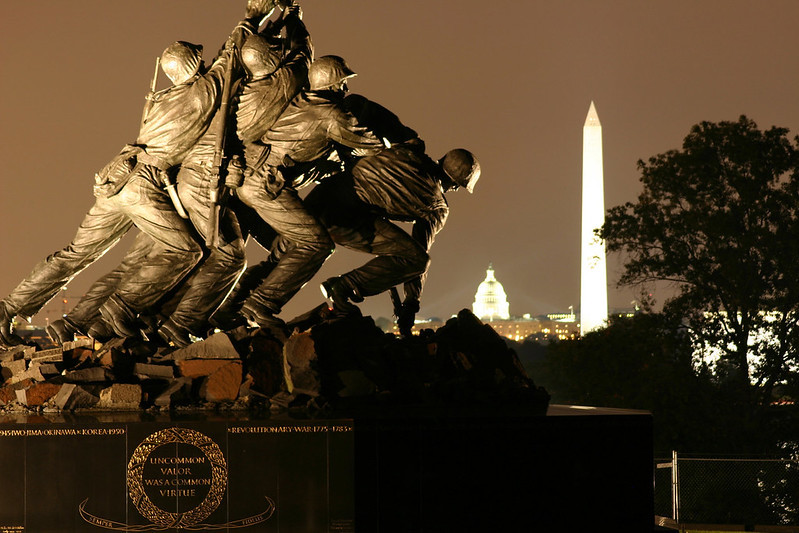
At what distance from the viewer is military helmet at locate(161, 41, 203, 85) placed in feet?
36.7

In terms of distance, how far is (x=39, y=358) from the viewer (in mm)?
10656

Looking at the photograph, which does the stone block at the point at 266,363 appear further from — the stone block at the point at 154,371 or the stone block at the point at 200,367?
the stone block at the point at 154,371

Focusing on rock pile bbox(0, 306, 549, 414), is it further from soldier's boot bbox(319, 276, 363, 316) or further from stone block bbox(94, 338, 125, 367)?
soldier's boot bbox(319, 276, 363, 316)

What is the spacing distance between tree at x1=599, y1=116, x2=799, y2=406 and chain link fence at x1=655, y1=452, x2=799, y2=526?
7.60 ft

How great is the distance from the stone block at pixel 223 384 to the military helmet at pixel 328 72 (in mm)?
2652

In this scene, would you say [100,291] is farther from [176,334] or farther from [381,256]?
[381,256]

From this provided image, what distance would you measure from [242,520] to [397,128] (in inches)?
158

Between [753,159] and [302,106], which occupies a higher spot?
[753,159]

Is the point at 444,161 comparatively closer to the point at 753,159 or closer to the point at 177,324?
the point at 177,324

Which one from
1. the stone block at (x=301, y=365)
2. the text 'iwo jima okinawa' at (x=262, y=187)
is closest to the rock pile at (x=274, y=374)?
the stone block at (x=301, y=365)

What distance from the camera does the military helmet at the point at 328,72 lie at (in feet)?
36.2

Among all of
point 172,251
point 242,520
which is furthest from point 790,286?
point 242,520

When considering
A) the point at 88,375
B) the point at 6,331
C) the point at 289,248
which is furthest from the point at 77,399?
the point at 289,248

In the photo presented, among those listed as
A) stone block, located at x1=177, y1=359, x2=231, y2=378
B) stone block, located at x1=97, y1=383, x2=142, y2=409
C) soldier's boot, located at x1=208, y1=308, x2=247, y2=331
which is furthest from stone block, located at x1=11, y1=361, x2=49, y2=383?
soldier's boot, located at x1=208, y1=308, x2=247, y2=331
